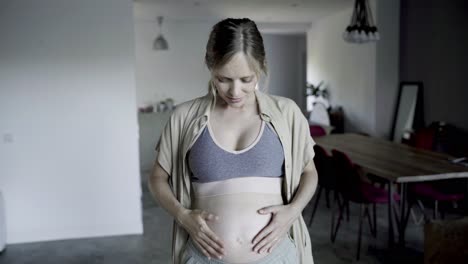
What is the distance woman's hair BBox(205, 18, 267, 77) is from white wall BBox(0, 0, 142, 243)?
9.92 ft

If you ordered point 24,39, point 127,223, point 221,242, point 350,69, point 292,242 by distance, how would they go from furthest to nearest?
1. point 350,69
2. point 127,223
3. point 24,39
4. point 292,242
5. point 221,242

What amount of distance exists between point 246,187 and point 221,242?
146mm

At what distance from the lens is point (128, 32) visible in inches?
157

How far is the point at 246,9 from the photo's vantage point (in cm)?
742

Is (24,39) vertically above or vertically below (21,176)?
above

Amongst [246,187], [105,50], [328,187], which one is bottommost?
[328,187]

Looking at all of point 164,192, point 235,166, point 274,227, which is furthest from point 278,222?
point 164,192

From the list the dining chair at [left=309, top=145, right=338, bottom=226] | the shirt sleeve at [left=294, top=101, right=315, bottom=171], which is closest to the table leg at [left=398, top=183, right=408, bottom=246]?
the dining chair at [left=309, top=145, right=338, bottom=226]

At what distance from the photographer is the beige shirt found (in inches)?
47.7

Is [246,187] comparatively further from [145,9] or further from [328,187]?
[145,9]

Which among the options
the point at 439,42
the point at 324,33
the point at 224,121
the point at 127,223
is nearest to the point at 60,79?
the point at 127,223

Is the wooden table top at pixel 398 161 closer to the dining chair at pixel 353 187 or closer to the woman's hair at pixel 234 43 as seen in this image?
the dining chair at pixel 353 187

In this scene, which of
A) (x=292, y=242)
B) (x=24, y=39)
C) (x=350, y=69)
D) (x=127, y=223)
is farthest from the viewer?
(x=350, y=69)

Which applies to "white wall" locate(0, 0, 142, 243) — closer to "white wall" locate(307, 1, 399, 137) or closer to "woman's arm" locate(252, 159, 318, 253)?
"woman's arm" locate(252, 159, 318, 253)
